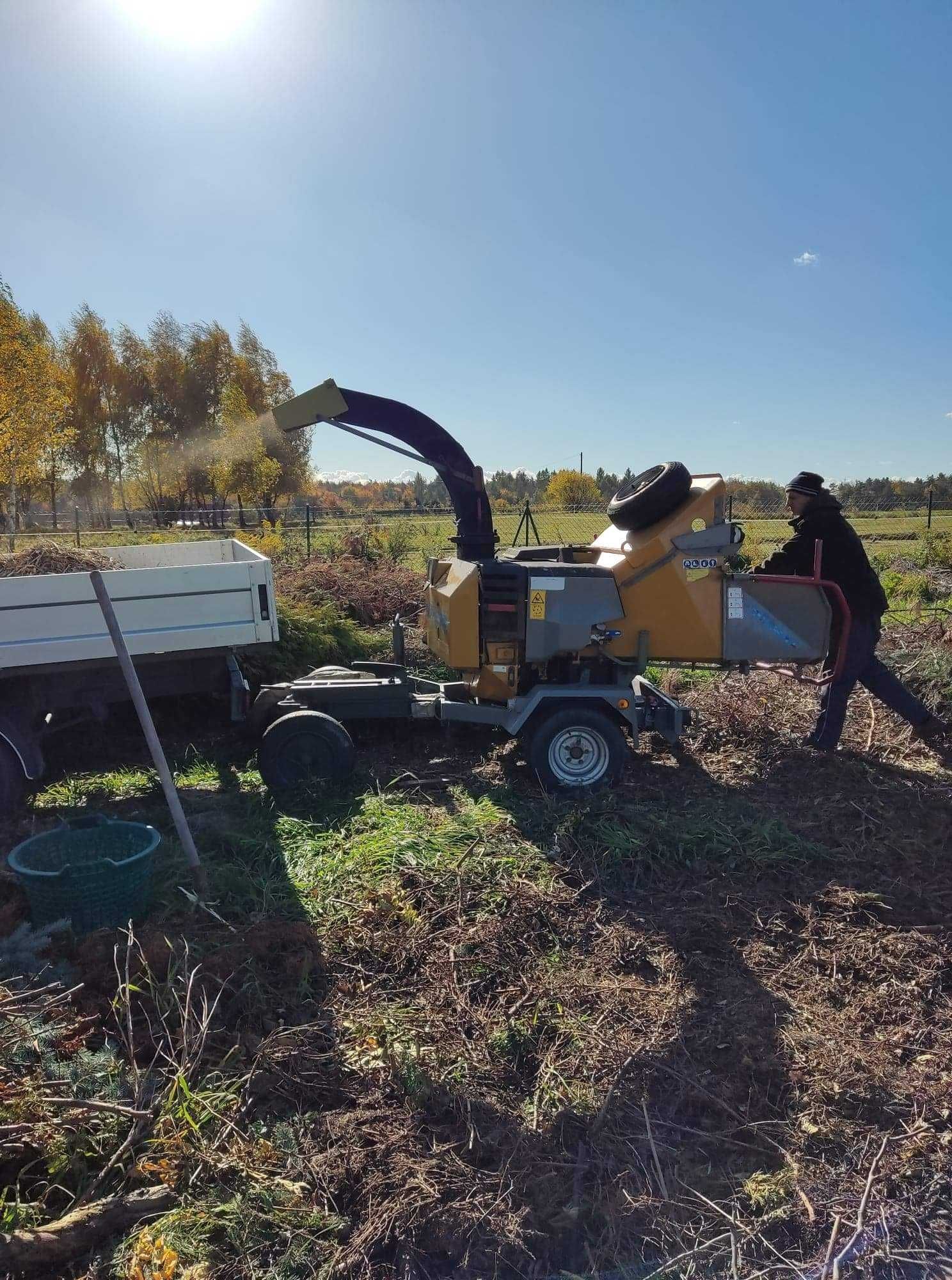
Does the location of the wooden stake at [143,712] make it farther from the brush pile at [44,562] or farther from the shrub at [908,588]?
the shrub at [908,588]

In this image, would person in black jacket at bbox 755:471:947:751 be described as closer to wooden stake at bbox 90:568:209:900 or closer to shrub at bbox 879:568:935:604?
wooden stake at bbox 90:568:209:900

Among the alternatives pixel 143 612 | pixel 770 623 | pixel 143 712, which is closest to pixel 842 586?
pixel 770 623

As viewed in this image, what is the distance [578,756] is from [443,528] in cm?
1762

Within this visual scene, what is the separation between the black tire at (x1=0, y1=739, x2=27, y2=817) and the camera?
4.91 metres

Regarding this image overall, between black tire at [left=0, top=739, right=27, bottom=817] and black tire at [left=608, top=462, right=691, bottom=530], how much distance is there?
430 centimetres

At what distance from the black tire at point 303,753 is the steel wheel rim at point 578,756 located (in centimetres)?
143

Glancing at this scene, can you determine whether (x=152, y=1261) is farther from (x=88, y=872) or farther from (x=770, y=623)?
(x=770, y=623)

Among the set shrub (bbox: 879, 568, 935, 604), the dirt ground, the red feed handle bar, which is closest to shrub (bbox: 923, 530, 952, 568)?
shrub (bbox: 879, 568, 935, 604)

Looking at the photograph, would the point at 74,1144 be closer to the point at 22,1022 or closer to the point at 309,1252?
the point at 22,1022

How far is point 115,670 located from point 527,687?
286 cm

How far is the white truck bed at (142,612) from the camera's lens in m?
4.84

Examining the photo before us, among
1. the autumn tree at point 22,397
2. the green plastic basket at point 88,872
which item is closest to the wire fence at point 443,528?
the autumn tree at point 22,397

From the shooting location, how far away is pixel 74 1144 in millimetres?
2396

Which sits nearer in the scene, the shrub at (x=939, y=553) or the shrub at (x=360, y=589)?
the shrub at (x=360, y=589)
